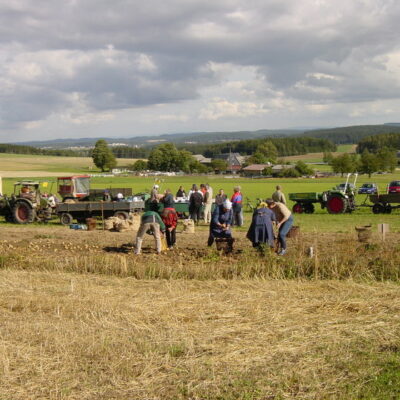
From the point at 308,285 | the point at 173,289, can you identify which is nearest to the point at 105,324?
the point at 173,289

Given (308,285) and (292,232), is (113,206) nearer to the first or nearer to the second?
(292,232)

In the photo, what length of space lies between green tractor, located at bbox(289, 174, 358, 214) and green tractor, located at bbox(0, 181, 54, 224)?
10001 millimetres

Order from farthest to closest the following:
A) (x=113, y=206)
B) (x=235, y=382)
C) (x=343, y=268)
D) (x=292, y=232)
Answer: (x=113, y=206)
(x=292, y=232)
(x=343, y=268)
(x=235, y=382)

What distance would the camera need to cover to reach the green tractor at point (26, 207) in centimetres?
1977

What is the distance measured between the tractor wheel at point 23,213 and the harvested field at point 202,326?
8845mm

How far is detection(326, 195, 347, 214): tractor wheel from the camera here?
72.7 ft

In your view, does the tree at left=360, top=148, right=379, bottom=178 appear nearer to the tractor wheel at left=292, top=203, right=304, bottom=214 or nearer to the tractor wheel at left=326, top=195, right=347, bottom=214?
the tractor wheel at left=292, top=203, right=304, bottom=214

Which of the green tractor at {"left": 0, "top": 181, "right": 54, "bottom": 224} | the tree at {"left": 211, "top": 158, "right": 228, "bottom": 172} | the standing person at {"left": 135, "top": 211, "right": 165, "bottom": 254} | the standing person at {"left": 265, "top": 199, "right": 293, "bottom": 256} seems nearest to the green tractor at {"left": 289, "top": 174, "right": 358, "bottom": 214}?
the green tractor at {"left": 0, "top": 181, "right": 54, "bottom": 224}

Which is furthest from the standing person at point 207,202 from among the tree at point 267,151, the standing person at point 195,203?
the tree at point 267,151

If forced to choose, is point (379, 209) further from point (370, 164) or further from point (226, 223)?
point (370, 164)

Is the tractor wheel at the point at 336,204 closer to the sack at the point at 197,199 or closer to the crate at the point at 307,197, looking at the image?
the crate at the point at 307,197

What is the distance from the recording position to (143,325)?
6.64m

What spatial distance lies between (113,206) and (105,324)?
1248 centimetres

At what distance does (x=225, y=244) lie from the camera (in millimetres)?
11695
